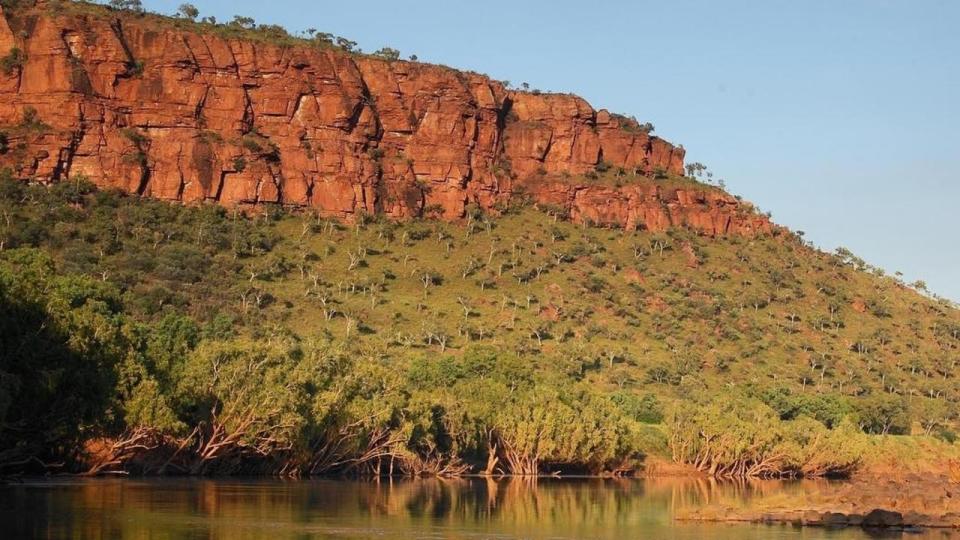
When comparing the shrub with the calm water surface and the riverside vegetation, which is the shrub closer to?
the riverside vegetation

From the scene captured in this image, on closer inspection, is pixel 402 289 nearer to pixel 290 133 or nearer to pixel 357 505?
pixel 290 133

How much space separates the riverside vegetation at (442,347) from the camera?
7031 centimetres

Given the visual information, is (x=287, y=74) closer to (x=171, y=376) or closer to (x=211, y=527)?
(x=171, y=376)

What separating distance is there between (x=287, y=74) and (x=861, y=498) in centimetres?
12936

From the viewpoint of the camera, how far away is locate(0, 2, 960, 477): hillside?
78125mm

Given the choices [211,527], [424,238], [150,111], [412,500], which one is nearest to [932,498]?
[412,500]

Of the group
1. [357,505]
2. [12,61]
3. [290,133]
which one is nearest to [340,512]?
[357,505]

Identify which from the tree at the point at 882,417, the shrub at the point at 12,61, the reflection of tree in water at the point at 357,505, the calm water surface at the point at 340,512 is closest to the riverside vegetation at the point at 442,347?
the tree at the point at 882,417

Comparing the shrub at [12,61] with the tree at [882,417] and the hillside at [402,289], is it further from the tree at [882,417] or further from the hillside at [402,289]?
the tree at [882,417]

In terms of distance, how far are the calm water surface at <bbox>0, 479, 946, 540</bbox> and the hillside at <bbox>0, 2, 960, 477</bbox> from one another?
5.28 metres

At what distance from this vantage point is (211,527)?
155 ft

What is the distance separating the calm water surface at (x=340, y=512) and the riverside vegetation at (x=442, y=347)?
166 inches

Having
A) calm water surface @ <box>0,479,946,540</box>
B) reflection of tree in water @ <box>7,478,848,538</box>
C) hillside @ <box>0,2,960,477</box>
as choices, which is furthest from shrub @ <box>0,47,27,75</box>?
calm water surface @ <box>0,479,946,540</box>

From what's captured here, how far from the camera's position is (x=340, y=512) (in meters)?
56.8
